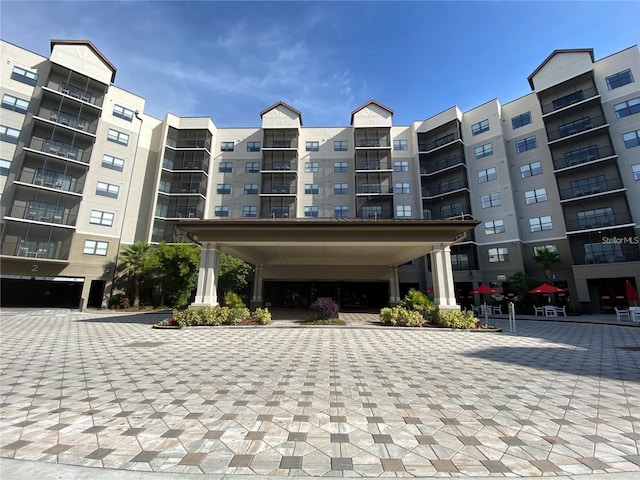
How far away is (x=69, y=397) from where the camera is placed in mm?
5820

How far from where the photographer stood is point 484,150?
3547 cm

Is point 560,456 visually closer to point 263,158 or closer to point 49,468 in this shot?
point 49,468

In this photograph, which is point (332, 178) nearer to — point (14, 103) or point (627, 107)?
point (627, 107)

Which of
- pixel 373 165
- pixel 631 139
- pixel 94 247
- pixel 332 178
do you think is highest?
pixel 373 165

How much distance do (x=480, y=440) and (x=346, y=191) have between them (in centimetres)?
3640

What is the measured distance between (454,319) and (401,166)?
91.7 feet

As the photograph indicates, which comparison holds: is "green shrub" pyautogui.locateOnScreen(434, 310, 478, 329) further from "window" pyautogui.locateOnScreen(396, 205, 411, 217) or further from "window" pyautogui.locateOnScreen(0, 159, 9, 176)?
"window" pyautogui.locateOnScreen(0, 159, 9, 176)

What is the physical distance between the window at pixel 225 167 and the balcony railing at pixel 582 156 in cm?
3987

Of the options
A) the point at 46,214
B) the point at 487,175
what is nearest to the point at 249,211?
the point at 46,214

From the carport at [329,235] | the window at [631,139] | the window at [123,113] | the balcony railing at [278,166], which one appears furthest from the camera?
the balcony railing at [278,166]

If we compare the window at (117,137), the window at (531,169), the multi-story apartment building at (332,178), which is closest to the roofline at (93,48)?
the multi-story apartment building at (332,178)

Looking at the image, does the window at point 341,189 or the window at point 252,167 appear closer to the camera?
the window at point 341,189

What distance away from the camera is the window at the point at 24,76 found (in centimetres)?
2866

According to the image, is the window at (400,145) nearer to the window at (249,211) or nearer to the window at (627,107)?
the window at (627,107)
